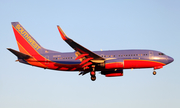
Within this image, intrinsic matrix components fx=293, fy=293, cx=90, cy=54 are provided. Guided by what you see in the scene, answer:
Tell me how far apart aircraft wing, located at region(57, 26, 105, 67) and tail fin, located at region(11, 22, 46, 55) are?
8462 millimetres

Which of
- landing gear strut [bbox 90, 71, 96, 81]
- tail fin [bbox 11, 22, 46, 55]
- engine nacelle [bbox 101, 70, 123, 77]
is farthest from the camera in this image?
tail fin [bbox 11, 22, 46, 55]

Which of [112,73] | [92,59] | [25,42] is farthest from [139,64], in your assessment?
[25,42]

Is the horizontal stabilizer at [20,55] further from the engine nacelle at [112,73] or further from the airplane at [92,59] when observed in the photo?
the engine nacelle at [112,73]

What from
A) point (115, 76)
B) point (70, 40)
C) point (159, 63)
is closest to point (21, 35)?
point (70, 40)

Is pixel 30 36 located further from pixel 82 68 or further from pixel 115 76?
pixel 115 76

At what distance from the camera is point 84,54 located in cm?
4681

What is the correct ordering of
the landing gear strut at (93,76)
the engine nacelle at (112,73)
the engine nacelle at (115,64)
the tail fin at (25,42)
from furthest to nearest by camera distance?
the tail fin at (25,42), the engine nacelle at (112,73), the landing gear strut at (93,76), the engine nacelle at (115,64)

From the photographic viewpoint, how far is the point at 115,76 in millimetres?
52219

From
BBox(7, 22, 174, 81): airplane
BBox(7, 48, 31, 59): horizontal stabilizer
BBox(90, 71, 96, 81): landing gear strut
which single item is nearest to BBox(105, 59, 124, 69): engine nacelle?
BBox(7, 22, 174, 81): airplane

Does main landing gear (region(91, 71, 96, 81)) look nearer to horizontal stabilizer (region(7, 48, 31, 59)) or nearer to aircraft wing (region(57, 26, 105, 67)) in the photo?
aircraft wing (region(57, 26, 105, 67))

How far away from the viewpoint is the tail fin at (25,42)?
52.5 meters

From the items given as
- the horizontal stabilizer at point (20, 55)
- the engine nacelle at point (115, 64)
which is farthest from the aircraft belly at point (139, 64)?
the horizontal stabilizer at point (20, 55)

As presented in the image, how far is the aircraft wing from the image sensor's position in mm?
44250

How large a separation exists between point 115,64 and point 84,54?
534 cm
